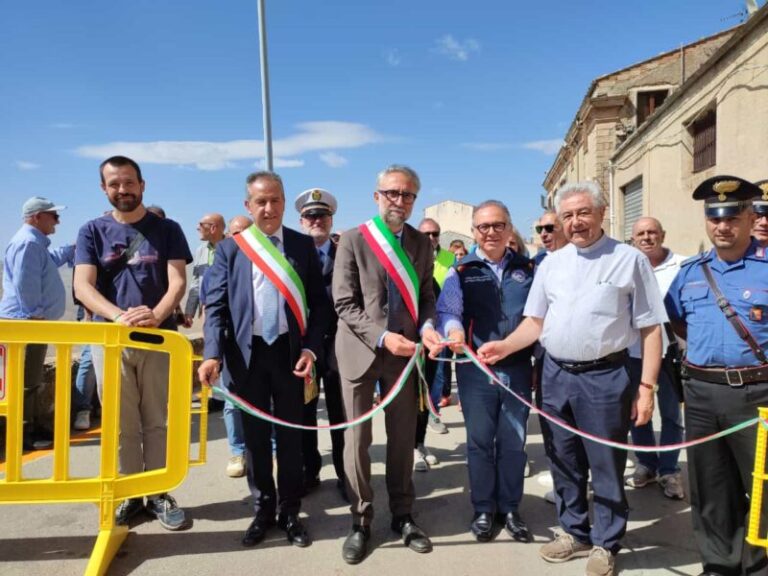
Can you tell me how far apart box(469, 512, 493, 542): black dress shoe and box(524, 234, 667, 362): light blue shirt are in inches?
46.1

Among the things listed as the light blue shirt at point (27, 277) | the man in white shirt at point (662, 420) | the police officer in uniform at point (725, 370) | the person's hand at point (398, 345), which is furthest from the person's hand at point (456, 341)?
the light blue shirt at point (27, 277)

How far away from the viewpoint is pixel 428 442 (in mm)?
5031

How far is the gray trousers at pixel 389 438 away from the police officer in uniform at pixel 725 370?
1.54 meters

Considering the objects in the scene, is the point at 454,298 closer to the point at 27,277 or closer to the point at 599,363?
the point at 599,363

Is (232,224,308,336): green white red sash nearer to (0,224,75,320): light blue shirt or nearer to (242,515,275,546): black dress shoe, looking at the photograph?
(242,515,275,546): black dress shoe

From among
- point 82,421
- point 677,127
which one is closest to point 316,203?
point 82,421

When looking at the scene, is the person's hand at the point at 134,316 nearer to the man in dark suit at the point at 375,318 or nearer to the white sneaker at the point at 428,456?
the man in dark suit at the point at 375,318

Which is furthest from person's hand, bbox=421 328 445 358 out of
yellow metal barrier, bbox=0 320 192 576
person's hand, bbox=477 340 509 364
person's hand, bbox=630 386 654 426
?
yellow metal barrier, bbox=0 320 192 576

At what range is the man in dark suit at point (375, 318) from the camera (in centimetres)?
296

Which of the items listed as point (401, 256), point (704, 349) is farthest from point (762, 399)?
point (401, 256)

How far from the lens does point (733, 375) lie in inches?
94.3

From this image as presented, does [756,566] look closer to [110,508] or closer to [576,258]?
[576,258]

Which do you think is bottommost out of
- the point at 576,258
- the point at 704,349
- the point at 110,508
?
the point at 110,508

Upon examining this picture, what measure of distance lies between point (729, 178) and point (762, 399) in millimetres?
1070
